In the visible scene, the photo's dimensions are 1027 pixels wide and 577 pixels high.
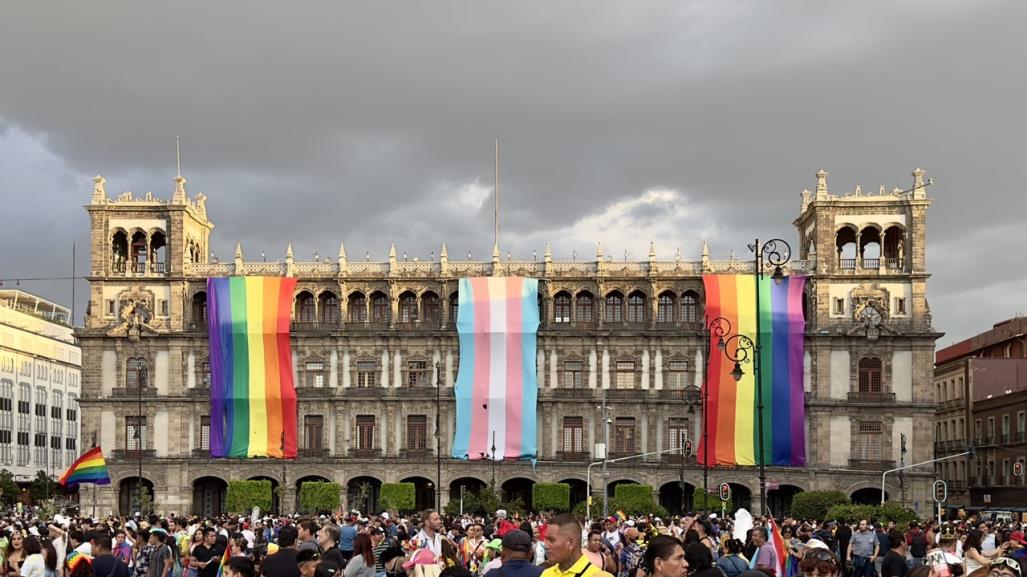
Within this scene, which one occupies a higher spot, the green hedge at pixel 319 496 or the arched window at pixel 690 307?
the arched window at pixel 690 307

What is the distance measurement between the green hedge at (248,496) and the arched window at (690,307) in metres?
26.5

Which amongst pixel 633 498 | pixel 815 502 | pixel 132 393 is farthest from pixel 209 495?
pixel 815 502

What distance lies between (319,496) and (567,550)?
7308 centimetres

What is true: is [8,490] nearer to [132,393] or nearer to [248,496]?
Answer: [132,393]

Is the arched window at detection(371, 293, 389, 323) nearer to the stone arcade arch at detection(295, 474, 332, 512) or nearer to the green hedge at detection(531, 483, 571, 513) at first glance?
the stone arcade arch at detection(295, 474, 332, 512)

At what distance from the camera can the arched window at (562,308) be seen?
89188 millimetres

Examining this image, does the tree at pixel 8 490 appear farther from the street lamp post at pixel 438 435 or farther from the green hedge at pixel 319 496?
the street lamp post at pixel 438 435

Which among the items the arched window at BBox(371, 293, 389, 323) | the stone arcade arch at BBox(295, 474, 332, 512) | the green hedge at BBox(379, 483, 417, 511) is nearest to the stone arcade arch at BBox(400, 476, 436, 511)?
the green hedge at BBox(379, 483, 417, 511)

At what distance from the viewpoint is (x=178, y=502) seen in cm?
8725

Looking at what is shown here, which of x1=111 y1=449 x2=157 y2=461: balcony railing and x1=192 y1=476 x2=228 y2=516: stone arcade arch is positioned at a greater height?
x1=111 y1=449 x2=157 y2=461: balcony railing

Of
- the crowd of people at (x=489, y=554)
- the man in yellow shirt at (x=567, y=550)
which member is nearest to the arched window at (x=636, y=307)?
the crowd of people at (x=489, y=554)

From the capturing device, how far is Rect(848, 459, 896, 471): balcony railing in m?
84.2

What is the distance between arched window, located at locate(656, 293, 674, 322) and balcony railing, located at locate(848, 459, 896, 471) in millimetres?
13547

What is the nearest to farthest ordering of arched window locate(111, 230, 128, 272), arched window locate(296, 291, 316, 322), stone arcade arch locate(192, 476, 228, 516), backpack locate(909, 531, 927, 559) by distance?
1. backpack locate(909, 531, 927, 559)
2. stone arcade arch locate(192, 476, 228, 516)
3. arched window locate(296, 291, 316, 322)
4. arched window locate(111, 230, 128, 272)
